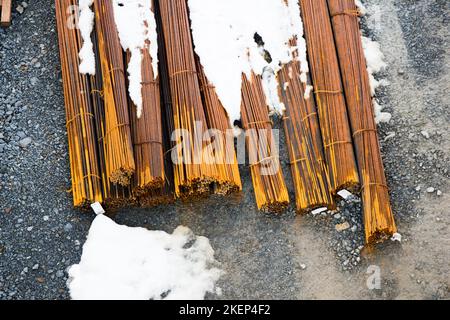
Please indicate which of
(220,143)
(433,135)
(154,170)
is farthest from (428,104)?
(154,170)

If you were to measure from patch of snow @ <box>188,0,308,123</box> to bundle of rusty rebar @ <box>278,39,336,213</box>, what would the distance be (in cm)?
10

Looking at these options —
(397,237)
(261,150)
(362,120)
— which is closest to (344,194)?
(397,237)

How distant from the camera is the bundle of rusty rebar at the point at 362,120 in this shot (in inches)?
206

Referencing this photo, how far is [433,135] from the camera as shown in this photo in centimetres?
571

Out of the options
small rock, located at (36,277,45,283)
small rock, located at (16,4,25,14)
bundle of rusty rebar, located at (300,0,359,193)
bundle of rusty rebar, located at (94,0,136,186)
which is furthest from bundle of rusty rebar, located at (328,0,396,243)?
small rock, located at (16,4,25,14)

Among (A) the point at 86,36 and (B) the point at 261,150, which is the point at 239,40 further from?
(A) the point at 86,36

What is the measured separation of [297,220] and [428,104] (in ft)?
5.12

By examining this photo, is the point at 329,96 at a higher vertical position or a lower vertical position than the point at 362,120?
higher

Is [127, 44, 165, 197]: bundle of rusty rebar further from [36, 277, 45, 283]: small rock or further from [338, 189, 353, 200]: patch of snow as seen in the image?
[338, 189, 353, 200]: patch of snow

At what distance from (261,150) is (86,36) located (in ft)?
5.94

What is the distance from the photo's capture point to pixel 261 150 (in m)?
5.51

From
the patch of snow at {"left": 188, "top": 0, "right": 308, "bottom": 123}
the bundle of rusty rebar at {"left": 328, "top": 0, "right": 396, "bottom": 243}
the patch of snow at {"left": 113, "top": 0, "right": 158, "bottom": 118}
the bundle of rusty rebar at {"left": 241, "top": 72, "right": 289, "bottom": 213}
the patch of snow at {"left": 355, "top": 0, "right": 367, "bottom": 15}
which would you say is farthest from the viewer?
the patch of snow at {"left": 355, "top": 0, "right": 367, "bottom": 15}

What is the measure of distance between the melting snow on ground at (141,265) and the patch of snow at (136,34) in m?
1.01

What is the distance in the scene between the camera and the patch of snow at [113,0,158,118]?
5555mm
